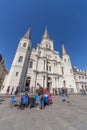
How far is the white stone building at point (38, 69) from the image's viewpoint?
62.7 feet

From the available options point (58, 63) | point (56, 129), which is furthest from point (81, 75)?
point (56, 129)

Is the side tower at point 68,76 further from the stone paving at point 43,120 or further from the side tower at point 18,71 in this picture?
the stone paving at point 43,120

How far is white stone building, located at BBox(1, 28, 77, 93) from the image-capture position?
19.1 metres

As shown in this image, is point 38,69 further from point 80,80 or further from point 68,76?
point 80,80

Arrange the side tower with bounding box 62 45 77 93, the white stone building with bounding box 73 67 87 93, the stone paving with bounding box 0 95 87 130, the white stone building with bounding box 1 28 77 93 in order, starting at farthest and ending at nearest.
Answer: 1. the white stone building with bounding box 73 67 87 93
2. the side tower with bounding box 62 45 77 93
3. the white stone building with bounding box 1 28 77 93
4. the stone paving with bounding box 0 95 87 130

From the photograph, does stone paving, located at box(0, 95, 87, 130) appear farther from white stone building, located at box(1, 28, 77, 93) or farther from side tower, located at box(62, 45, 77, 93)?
side tower, located at box(62, 45, 77, 93)

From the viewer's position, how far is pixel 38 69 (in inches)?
991

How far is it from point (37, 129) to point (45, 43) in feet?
112

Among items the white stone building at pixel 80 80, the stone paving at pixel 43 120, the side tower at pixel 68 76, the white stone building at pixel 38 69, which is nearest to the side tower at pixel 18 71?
the white stone building at pixel 38 69

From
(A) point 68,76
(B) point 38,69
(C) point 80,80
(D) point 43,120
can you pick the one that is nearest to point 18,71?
(B) point 38,69

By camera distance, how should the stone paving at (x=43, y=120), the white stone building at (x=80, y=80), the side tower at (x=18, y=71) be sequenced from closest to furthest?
1. the stone paving at (x=43, y=120)
2. the side tower at (x=18, y=71)
3. the white stone building at (x=80, y=80)

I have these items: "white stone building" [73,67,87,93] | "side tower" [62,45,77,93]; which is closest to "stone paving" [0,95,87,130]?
"side tower" [62,45,77,93]

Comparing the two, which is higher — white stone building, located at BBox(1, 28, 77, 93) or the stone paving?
white stone building, located at BBox(1, 28, 77, 93)

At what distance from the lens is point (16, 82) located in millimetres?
17594
